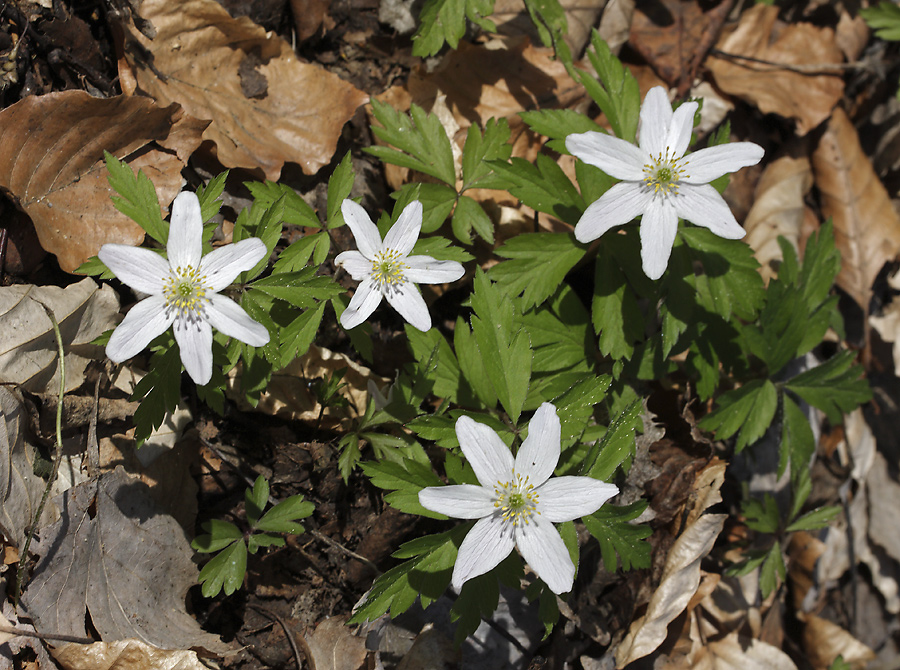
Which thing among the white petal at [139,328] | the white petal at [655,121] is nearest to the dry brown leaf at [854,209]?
the white petal at [655,121]

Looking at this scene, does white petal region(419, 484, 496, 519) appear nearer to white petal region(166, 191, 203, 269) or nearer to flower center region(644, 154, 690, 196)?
white petal region(166, 191, 203, 269)

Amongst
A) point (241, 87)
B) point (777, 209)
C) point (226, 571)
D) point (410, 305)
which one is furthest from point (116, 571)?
point (777, 209)

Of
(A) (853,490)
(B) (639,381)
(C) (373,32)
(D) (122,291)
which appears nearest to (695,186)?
(B) (639,381)

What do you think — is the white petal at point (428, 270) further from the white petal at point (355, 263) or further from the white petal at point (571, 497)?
the white petal at point (571, 497)

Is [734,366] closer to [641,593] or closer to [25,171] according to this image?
[641,593]

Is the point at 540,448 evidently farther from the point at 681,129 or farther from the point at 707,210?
the point at 681,129

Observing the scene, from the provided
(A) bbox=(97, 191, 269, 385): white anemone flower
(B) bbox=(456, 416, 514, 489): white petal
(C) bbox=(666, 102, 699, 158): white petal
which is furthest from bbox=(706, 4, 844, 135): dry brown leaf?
(A) bbox=(97, 191, 269, 385): white anemone flower

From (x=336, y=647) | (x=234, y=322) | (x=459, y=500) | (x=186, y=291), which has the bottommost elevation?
(x=336, y=647)

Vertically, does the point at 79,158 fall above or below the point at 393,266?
above
